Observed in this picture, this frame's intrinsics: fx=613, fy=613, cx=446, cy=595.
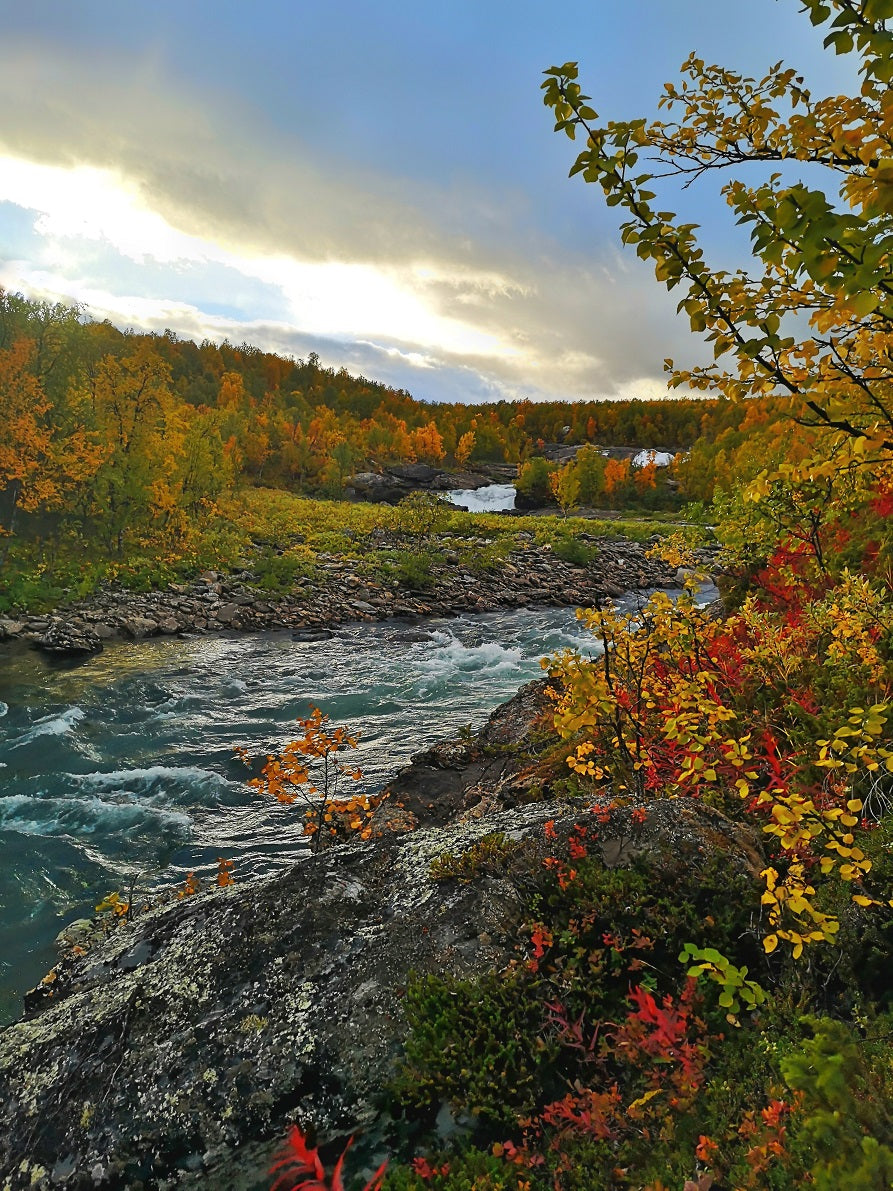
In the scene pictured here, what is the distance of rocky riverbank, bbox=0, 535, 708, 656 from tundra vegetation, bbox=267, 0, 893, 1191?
19.7 metres

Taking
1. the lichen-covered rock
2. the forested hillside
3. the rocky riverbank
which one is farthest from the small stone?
the forested hillside

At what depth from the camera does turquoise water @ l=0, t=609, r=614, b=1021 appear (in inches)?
364

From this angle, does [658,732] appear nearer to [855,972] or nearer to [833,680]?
[833,680]

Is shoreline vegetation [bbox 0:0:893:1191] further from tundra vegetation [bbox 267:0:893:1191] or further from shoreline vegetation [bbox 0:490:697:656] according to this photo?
shoreline vegetation [bbox 0:490:697:656]

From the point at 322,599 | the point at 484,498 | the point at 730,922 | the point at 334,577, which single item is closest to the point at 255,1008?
the point at 730,922

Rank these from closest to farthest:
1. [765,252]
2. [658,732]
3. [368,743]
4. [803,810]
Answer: [765,252], [803,810], [658,732], [368,743]

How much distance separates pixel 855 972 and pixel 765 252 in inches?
170

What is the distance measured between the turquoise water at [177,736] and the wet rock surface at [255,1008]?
373cm

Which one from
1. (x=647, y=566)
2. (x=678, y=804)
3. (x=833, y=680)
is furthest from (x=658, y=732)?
(x=647, y=566)

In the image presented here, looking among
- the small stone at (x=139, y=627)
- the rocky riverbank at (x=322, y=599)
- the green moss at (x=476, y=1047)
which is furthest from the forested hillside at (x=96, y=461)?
the green moss at (x=476, y=1047)

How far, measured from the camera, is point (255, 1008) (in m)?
3.80

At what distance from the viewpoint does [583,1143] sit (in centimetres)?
315

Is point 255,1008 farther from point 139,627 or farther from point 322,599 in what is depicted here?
point 322,599

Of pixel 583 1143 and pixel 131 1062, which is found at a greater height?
pixel 583 1143
